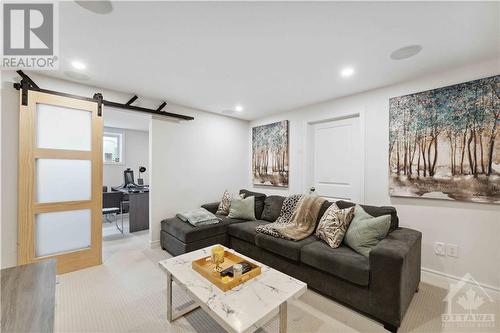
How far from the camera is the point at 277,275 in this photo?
169cm

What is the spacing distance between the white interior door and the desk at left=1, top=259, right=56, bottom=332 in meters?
3.29

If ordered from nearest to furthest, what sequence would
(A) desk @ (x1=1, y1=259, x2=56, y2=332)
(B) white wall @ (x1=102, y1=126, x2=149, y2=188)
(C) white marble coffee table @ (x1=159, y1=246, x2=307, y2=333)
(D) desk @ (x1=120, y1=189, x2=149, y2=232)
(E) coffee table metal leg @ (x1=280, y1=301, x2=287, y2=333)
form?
(A) desk @ (x1=1, y1=259, x2=56, y2=332) < (C) white marble coffee table @ (x1=159, y1=246, x2=307, y2=333) < (E) coffee table metal leg @ (x1=280, y1=301, x2=287, y2=333) < (D) desk @ (x1=120, y1=189, x2=149, y2=232) < (B) white wall @ (x1=102, y1=126, x2=149, y2=188)

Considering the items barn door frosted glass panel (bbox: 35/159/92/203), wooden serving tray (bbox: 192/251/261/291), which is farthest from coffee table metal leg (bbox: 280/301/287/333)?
barn door frosted glass panel (bbox: 35/159/92/203)

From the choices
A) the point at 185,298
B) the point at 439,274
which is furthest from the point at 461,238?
the point at 185,298

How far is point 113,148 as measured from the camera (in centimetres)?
616

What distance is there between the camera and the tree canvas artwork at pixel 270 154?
13.4ft

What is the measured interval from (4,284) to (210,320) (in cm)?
139

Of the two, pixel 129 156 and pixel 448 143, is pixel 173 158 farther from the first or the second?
pixel 448 143

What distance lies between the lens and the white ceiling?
154cm

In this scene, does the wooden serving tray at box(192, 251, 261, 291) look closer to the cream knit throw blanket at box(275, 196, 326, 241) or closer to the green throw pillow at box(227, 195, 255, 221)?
the cream knit throw blanket at box(275, 196, 326, 241)

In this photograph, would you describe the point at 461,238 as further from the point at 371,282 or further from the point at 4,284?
the point at 4,284

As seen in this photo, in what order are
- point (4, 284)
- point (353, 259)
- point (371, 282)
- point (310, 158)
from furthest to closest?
point (310, 158) < point (353, 259) < point (371, 282) < point (4, 284)

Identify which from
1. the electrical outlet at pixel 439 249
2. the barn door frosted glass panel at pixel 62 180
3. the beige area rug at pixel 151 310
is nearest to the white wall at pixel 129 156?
the barn door frosted glass panel at pixel 62 180

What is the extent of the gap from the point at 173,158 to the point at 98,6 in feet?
7.99
